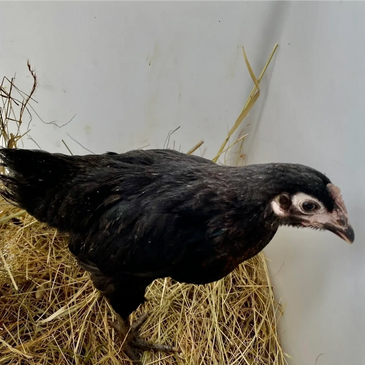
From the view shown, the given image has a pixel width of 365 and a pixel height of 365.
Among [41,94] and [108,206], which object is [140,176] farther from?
[41,94]

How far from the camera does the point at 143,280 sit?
103cm

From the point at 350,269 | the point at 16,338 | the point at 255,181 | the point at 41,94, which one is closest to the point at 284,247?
the point at 350,269

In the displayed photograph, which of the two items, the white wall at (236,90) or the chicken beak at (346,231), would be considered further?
the white wall at (236,90)

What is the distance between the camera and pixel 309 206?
852 millimetres

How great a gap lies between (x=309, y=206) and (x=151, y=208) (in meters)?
0.38

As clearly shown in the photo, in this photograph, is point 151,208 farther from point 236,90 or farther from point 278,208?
point 236,90

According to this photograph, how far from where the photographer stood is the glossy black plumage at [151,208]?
0.88m

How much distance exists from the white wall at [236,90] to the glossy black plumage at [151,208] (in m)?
0.27

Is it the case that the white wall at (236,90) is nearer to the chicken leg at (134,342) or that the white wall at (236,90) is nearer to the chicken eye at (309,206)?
the chicken eye at (309,206)

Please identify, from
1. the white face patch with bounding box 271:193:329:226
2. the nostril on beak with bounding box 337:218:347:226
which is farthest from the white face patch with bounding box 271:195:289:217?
the nostril on beak with bounding box 337:218:347:226

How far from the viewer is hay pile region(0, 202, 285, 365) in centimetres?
126

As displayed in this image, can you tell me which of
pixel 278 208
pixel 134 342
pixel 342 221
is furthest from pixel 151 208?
pixel 134 342

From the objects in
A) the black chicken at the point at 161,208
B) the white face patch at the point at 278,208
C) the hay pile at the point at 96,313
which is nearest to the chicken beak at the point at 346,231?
the black chicken at the point at 161,208

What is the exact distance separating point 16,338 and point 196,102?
1122 millimetres
